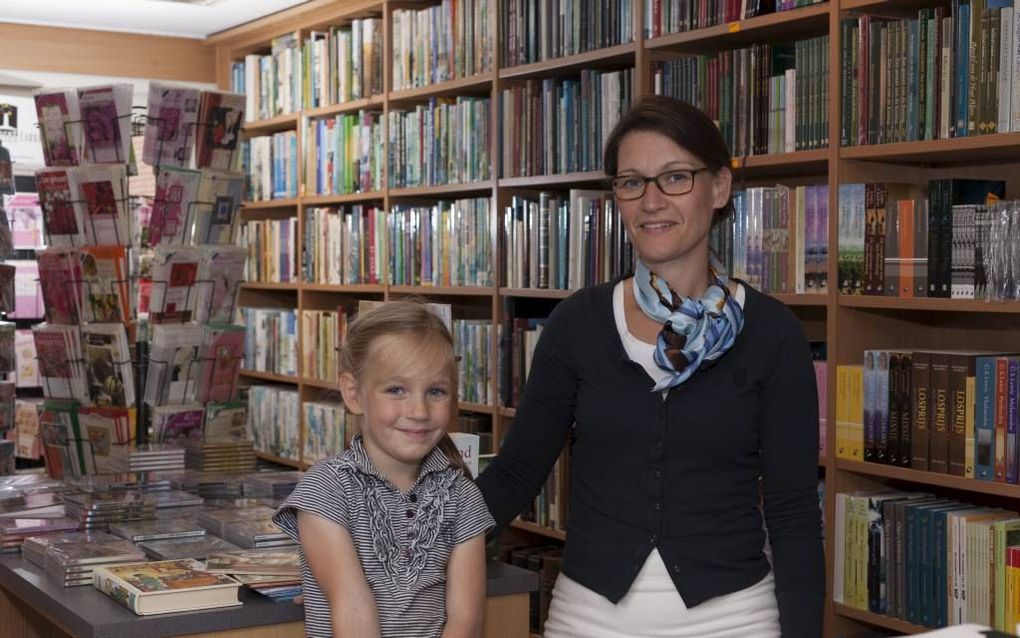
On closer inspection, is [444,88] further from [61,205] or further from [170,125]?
[61,205]

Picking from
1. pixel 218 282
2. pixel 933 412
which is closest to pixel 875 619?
pixel 933 412

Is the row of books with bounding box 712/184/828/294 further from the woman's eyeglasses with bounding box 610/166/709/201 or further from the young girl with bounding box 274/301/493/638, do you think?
the young girl with bounding box 274/301/493/638

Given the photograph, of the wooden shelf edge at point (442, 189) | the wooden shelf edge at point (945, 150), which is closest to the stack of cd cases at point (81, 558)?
the wooden shelf edge at point (945, 150)

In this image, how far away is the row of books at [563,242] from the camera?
3832mm

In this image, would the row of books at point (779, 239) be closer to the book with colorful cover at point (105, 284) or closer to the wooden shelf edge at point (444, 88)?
the wooden shelf edge at point (444, 88)

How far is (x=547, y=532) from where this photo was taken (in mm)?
4117

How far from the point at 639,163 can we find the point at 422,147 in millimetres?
3237

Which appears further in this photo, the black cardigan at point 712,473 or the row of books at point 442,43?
the row of books at point 442,43

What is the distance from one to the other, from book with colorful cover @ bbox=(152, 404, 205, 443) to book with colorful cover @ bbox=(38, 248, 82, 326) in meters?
0.43

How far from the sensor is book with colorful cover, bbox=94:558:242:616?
73.8 inches

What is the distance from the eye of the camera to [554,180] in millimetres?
4082

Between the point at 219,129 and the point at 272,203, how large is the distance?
170 cm

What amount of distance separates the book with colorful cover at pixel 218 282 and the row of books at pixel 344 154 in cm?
100

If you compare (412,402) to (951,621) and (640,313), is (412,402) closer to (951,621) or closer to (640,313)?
(640,313)
